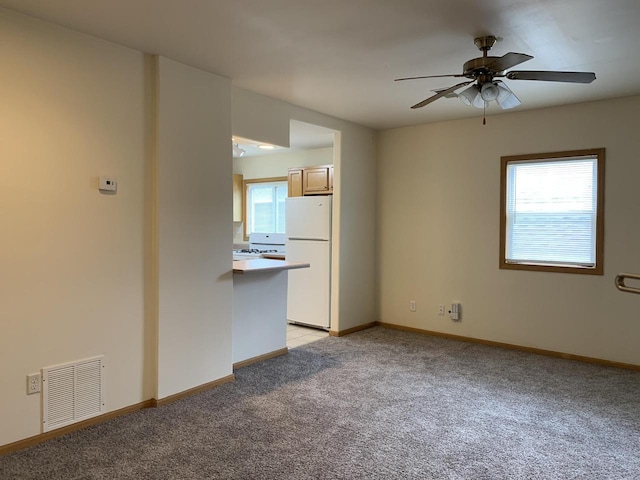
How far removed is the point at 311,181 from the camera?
6016mm

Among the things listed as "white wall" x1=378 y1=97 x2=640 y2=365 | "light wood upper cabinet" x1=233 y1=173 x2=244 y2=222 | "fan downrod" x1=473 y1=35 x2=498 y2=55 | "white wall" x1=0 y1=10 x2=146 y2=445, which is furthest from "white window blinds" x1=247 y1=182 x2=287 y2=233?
"fan downrod" x1=473 y1=35 x2=498 y2=55

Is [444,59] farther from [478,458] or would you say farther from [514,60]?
[478,458]

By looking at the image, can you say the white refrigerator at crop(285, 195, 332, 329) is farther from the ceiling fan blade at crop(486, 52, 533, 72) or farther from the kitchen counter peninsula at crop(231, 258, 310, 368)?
the ceiling fan blade at crop(486, 52, 533, 72)

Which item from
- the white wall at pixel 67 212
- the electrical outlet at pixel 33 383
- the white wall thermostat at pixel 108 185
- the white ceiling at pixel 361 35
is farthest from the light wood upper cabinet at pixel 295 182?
the electrical outlet at pixel 33 383

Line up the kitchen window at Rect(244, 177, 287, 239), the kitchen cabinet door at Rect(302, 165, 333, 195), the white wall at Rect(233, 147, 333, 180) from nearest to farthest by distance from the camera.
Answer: the kitchen cabinet door at Rect(302, 165, 333, 195)
the white wall at Rect(233, 147, 333, 180)
the kitchen window at Rect(244, 177, 287, 239)

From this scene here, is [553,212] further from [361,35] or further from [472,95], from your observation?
[361,35]

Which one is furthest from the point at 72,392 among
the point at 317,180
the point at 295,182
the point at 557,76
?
the point at 295,182

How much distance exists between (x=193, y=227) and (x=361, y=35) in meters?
1.80

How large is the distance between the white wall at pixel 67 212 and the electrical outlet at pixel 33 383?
0.10ft

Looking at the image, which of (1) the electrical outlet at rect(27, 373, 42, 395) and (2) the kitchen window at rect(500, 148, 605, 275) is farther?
(2) the kitchen window at rect(500, 148, 605, 275)

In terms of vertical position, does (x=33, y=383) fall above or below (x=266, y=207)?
below

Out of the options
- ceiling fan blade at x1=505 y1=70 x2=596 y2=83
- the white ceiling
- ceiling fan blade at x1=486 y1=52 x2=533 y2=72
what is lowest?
ceiling fan blade at x1=505 y1=70 x2=596 y2=83

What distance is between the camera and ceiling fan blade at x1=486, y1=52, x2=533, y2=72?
240 centimetres

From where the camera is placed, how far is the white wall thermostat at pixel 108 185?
9.50 ft
